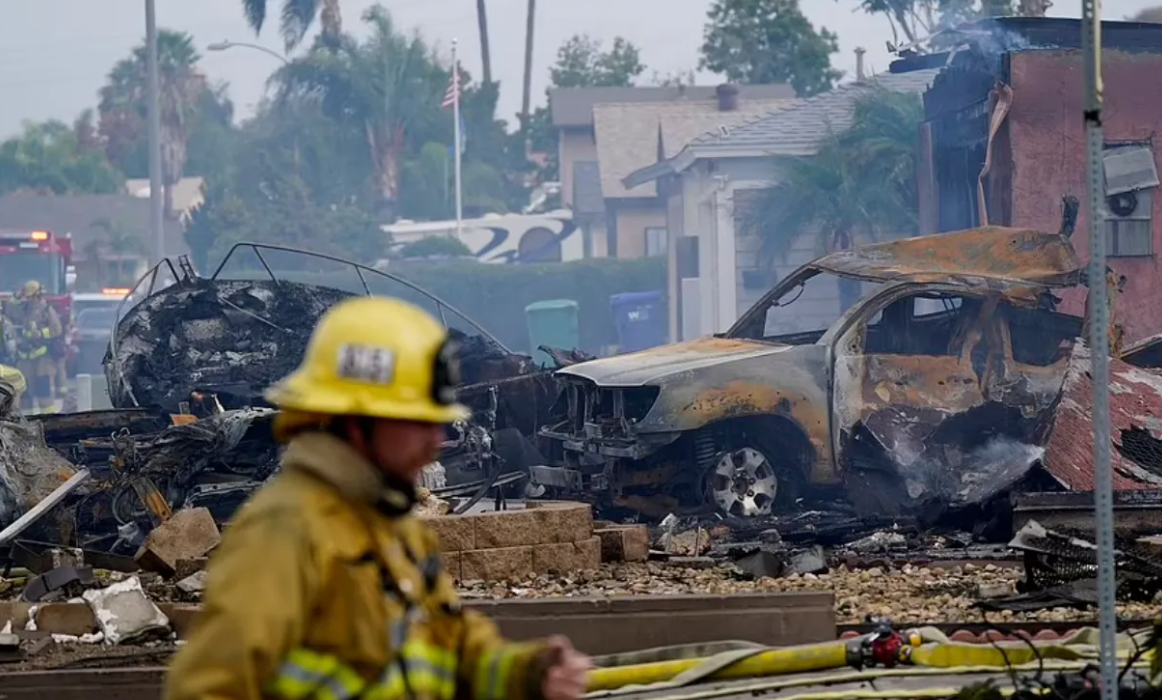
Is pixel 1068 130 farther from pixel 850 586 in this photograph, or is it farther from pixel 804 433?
pixel 850 586

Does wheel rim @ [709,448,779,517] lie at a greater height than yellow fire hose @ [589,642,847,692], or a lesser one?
lesser

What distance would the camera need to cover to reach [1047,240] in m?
14.2

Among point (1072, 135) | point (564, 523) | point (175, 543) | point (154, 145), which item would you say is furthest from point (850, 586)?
point (154, 145)

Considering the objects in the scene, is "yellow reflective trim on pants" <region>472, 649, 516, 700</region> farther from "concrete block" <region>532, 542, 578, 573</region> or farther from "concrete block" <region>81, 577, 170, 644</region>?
"concrete block" <region>532, 542, 578, 573</region>

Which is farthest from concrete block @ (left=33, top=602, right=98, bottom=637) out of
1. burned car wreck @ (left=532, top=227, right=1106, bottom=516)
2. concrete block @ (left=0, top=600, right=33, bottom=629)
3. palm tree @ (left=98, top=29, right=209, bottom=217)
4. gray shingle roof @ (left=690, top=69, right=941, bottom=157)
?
palm tree @ (left=98, top=29, right=209, bottom=217)

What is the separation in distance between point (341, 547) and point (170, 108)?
82.3 meters

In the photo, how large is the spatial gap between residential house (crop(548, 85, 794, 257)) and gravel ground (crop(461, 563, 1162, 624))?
38.8 meters

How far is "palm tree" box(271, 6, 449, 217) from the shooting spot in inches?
2697

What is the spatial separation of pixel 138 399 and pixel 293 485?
47.2ft

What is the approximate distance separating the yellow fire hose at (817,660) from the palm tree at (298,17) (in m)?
63.5

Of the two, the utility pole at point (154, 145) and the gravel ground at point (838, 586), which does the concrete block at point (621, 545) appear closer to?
the gravel ground at point (838, 586)

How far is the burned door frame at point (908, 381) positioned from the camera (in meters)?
13.1

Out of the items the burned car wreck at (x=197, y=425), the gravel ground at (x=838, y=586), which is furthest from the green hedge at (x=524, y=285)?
the gravel ground at (x=838, y=586)

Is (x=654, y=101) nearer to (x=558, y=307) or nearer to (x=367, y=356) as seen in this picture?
(x=558, y=307)
